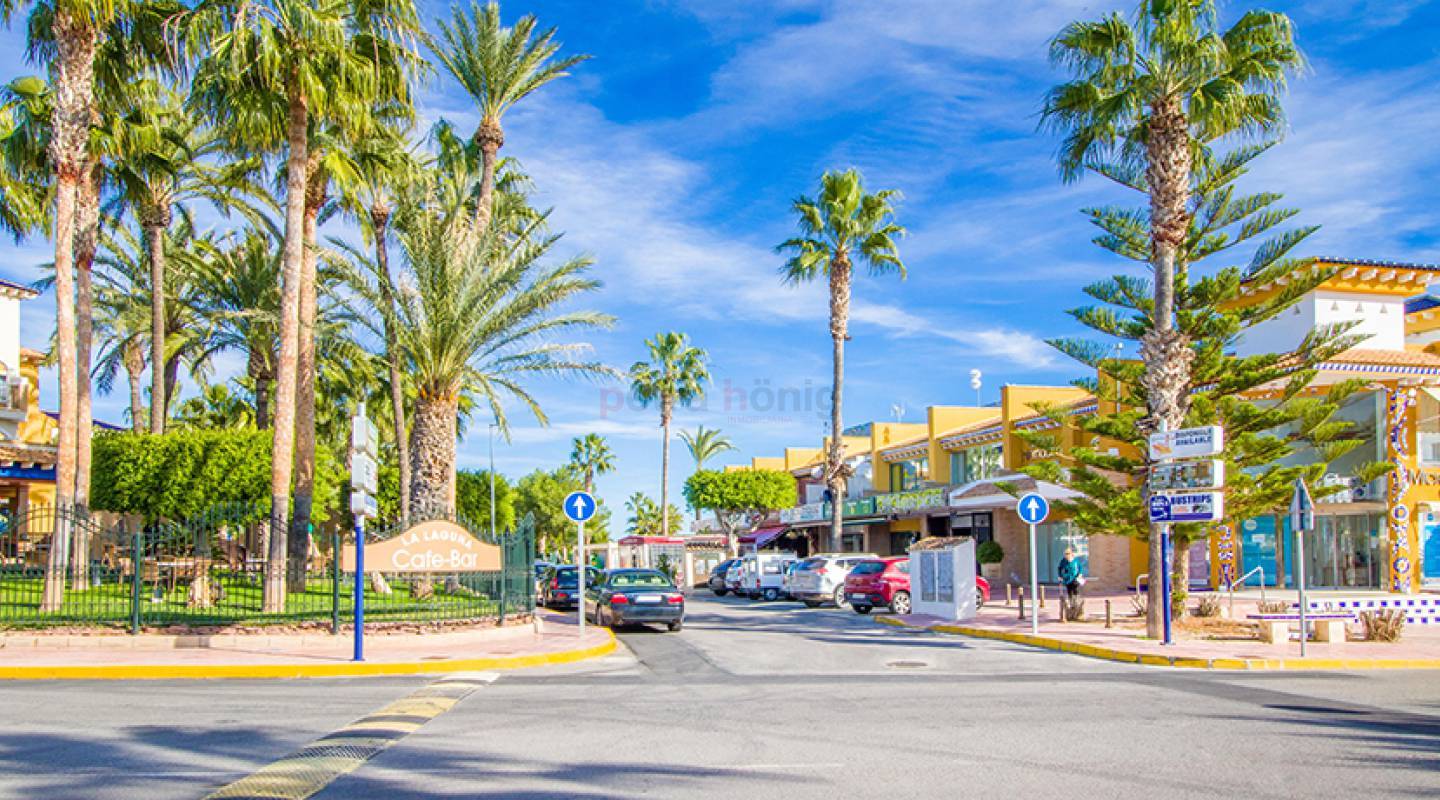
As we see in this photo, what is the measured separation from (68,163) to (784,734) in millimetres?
17072

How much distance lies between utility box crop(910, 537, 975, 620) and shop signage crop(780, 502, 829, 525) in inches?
900

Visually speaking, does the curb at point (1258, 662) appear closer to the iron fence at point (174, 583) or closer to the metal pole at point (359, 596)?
the iron fence at point (174, 583)

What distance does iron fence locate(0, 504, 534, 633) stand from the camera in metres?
17.7

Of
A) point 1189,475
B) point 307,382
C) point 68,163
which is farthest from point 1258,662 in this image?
point 68,163

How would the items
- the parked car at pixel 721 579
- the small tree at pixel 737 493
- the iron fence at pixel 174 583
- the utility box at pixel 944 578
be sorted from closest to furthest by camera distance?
the iron fence at pixel 174 583 < the utility box at pixel 944 578 < the parked car at pixel 721 579 < the small tree at pixel 737 493

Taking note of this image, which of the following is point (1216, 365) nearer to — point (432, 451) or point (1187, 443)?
point (1187, 443)

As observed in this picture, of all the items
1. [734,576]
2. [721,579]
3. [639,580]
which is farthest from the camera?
[721,579]

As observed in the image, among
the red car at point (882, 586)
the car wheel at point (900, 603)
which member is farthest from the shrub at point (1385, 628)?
the car wheel at point (900, 603)

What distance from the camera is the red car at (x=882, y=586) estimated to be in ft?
90.4

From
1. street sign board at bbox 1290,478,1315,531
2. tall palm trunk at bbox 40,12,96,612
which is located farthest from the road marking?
street sign board at bbox 1290,478,1315,531

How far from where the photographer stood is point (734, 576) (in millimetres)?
40438

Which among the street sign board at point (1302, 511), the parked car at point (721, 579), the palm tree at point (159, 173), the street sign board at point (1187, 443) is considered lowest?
the parked car at point (721, 579)

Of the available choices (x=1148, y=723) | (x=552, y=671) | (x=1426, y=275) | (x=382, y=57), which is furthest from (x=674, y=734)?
(x=1426, y=275)

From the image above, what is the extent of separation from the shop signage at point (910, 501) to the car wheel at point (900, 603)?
12.1 meters
